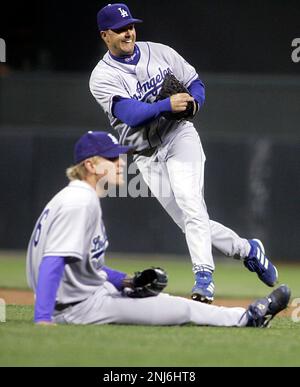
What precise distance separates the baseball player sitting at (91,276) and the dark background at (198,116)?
6399 millimetres

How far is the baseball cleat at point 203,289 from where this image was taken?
18.0 feet

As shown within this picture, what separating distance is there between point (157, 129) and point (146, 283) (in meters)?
1.55

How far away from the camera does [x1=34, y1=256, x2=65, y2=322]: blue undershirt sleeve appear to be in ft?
14.0

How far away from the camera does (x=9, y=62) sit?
13.1 meters

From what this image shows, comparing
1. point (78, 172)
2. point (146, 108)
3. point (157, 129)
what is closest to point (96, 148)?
point (78, 172)

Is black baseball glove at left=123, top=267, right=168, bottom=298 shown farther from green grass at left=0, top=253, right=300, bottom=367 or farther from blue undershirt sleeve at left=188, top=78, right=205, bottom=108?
blue undershirt sleeve at left=188, top=78, right=205, bottom=108

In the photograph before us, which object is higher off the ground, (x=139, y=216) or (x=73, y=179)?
(x=73, y=179)

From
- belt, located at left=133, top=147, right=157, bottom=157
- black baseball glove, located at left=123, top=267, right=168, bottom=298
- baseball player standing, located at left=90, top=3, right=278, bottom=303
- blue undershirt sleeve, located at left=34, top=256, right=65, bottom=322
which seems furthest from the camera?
belt, located at left=133, top=147, right=157, bottom=157

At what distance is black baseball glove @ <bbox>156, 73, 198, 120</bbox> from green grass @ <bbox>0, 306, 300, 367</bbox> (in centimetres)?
162

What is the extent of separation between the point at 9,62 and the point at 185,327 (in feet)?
28.8

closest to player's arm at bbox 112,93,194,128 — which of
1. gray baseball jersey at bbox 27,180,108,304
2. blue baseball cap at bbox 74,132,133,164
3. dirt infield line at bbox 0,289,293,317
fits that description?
blue baseball cap at bbox 74,132,133,164

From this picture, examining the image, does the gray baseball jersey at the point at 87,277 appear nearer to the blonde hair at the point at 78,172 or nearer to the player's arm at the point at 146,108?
the blonde hair at the point at 78,172

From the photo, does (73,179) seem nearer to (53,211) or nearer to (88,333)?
(53,211)

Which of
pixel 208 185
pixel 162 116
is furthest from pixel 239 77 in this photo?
pixel 162 116
